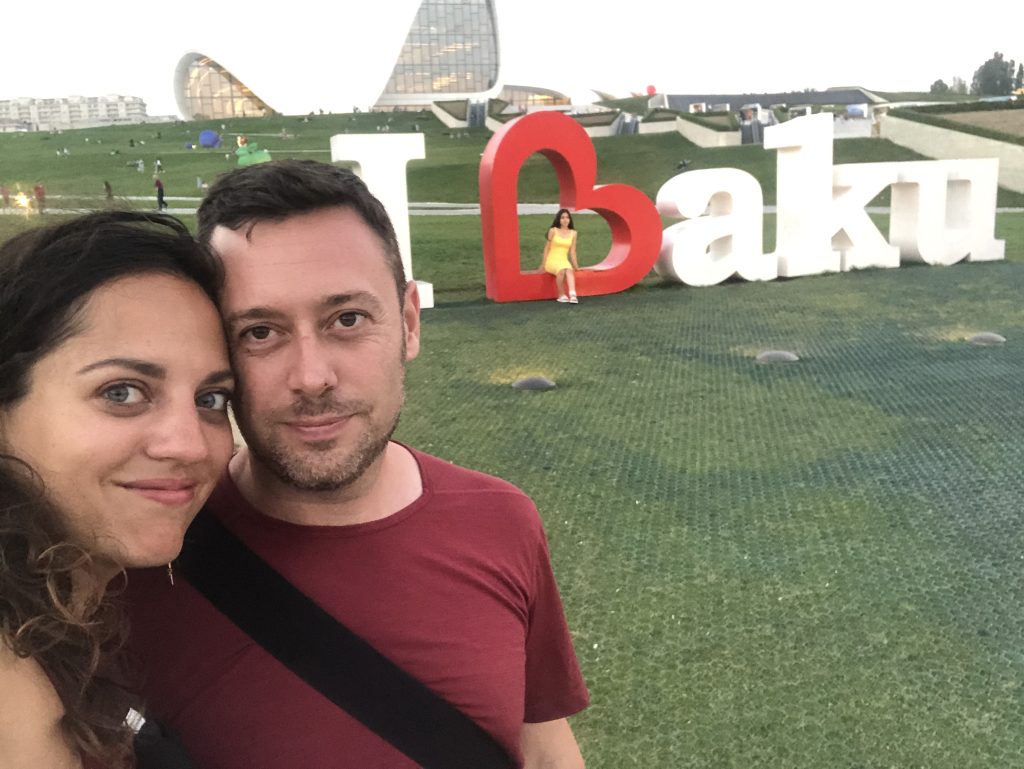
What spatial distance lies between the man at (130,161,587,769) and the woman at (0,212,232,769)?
0.12m

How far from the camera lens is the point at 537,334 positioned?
713cm

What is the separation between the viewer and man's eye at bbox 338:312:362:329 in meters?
1.22

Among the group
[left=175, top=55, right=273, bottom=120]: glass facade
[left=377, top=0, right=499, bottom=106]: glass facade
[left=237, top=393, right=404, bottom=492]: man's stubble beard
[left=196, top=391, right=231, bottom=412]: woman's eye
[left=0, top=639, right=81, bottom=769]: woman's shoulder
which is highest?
[left=377, top=0, right=499, bottom=106]: glass facade

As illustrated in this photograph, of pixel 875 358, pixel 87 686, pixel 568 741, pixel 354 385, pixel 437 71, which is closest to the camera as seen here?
pixel 87 686

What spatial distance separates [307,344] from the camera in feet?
3.90

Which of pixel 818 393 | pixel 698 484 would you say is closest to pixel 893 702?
pixel 698 484

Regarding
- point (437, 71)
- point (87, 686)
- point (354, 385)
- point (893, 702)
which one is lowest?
point (893, 702)

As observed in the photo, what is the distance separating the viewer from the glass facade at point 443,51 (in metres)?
61.3

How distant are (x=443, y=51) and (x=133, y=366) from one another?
6621 cm

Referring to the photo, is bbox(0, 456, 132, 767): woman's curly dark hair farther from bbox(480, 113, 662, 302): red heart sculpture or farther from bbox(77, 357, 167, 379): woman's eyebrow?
bbox(480, 113, 662, 302): red heart sculpture

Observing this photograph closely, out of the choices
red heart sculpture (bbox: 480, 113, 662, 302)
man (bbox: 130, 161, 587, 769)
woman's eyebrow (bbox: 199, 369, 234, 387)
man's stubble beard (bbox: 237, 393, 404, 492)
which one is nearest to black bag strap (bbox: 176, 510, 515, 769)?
man (bbox: 130, 161, 587, 769)

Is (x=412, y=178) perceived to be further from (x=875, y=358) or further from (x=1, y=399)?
(x=1, y=399)

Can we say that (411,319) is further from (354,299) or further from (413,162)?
(413,162)

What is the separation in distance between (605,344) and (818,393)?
1.85 metres
